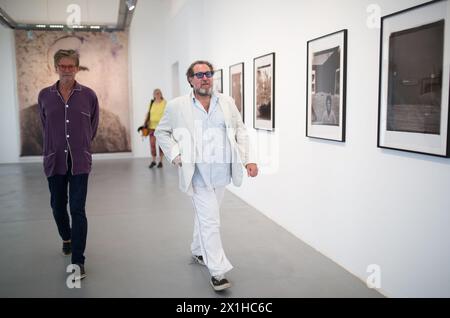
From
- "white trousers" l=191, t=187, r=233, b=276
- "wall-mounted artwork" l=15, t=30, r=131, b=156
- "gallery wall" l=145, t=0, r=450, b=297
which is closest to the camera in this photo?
"gallery wall" l=145, t=0, r=450, b=297

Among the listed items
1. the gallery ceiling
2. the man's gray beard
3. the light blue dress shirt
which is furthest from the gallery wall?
the gallery ceiling

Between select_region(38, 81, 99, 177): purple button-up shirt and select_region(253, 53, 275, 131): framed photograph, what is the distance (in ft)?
7.91

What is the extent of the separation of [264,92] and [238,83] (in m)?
1.22

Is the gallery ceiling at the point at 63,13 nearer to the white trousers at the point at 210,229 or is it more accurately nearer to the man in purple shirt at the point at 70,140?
the man in purple shirt at the point at 70,140

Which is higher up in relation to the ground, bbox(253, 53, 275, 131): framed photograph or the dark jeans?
bbox(253, 53, 275, 131): framed photograph

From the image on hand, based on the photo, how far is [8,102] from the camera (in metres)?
11.9

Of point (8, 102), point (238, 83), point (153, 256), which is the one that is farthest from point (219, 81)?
point (8, 102)

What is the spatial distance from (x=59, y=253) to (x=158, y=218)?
1.54 meters

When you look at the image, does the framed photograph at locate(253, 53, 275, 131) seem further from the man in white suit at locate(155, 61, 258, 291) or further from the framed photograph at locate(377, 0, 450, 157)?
the framed photograph at locate(377, 0, 450, 157)

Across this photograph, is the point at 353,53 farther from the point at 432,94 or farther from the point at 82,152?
the point at 82,152

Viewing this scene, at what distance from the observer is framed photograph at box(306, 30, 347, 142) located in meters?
3.68

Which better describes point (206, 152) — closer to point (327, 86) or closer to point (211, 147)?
point (211, 147)

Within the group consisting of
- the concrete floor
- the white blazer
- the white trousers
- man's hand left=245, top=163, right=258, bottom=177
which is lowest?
the concrete floor

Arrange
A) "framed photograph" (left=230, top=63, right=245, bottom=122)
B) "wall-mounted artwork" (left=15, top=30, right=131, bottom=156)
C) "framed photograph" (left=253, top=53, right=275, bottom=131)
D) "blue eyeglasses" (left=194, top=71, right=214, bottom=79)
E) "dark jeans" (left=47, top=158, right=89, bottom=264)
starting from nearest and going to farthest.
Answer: "blue eyeglasses" (left=194, top=71, right=214, bottom=79), "dark jeans" (left=47, top=158, right=89, bottom=264), "framed photograph" (left=253, top=53, right=275, bottom=131), "framed photograph" (left=230, top=63, right=245, bottom=122), "wall-mounted artwork" (left=15, top=30, right=131, bottom=156)
